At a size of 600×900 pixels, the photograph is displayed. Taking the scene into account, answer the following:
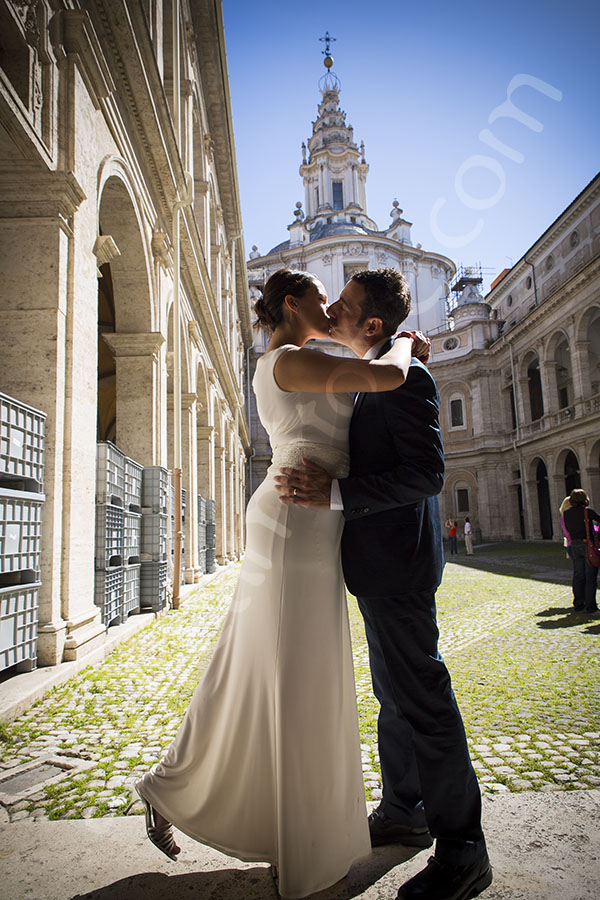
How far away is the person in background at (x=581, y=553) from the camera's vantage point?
8469 millimetres

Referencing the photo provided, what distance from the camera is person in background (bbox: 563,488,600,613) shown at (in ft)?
27.8

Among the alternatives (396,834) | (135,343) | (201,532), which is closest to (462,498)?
(201,532)

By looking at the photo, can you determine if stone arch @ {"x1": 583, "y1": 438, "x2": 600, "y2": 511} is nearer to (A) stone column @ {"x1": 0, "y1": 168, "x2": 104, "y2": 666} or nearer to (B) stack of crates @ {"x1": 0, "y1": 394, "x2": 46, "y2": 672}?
(A) stone column @ {"x1": 0, "y1": 168, "x2": 104, "y2": 666}

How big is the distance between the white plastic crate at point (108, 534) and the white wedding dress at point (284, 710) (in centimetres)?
488

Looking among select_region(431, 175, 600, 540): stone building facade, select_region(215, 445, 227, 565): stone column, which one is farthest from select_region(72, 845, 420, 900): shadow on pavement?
select_region(431, 175, 600, 540): stone building facade

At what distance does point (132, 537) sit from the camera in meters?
8.28

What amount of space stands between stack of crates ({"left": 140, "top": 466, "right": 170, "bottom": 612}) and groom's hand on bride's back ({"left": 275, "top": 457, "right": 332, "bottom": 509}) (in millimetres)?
7101

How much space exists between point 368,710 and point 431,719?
2220 mm

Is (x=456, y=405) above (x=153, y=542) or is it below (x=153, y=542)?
above

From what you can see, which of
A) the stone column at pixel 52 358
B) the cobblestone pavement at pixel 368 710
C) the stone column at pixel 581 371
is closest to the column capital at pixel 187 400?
the cobblestone pavement at pixel 368 710

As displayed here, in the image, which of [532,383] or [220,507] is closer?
[220,507]

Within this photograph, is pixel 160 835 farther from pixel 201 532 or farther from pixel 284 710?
pixel 201 532

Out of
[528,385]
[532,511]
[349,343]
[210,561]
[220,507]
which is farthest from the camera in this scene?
[528,385]

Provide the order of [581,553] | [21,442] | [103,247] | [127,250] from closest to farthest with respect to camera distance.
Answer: [21,442]
[103,247]
[581,553]
[127,250]
